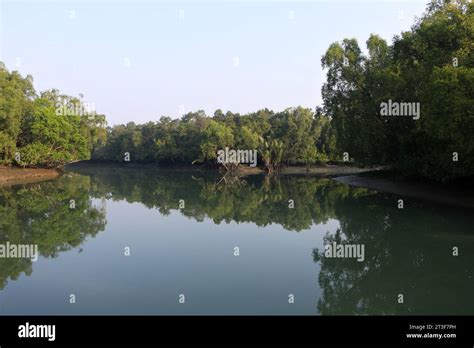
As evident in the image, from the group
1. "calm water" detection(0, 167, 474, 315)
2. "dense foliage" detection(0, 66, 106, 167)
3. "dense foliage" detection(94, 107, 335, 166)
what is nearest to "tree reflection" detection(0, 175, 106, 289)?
"calm water" detection(0, 167, 474, 315)

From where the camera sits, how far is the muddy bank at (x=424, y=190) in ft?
80.8

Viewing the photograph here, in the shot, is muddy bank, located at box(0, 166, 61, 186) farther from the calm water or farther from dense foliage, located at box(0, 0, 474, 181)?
the calm water

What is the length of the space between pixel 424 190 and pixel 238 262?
808 inches

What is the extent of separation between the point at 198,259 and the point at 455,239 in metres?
9.09

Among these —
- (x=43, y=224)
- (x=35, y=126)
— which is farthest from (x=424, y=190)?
(x=35, y=126)

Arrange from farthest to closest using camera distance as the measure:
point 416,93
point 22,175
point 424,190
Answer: point 22,175, point 424,190, point 416,93

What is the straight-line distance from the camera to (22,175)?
46969 millimetres

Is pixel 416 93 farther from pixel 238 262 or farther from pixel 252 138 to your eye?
pixel 252 138

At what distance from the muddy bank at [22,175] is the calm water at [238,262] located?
21.1 m

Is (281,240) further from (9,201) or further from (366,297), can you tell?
(9,201)

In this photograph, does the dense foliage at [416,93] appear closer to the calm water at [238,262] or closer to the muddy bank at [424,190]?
the muddy bank at [424,190]

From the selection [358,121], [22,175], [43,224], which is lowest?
[43,224]

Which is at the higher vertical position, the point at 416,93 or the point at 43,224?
the point at 416,93
